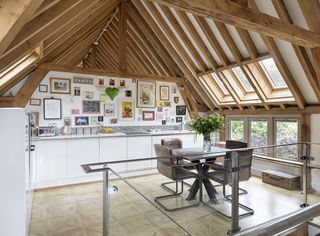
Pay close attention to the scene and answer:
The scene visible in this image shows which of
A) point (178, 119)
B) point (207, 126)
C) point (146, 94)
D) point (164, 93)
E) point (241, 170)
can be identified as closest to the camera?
point (241, 170)

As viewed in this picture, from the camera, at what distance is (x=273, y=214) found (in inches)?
134

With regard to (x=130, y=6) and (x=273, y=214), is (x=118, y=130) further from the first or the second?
(x=273, y=214)

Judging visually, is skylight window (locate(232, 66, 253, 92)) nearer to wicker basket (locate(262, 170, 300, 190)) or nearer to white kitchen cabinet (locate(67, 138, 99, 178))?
wicker basket (locate(262, 170, 300, 190))

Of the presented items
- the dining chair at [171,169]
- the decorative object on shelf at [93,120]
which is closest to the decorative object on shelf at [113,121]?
the decorative object on shelf at [93,120]

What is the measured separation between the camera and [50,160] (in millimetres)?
4508

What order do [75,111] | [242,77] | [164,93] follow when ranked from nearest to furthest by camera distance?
[75,111] → [242,77] → [164,93]

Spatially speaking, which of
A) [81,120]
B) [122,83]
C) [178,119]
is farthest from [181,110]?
[81,120]

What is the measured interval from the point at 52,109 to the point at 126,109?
177 cm

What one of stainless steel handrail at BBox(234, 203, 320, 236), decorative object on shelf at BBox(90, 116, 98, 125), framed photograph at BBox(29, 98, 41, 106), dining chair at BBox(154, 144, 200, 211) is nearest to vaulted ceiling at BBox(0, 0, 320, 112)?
framed photograph at BBox(29, 98, 41, 106)

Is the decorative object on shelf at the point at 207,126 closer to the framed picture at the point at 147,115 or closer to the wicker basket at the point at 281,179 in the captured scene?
the wicker basket at the point at 281,179

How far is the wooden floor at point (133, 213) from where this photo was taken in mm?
2984

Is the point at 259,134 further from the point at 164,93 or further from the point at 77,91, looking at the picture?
the point at 77,91

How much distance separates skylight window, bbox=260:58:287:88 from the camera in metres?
4.68

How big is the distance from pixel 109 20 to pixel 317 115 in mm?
5417
